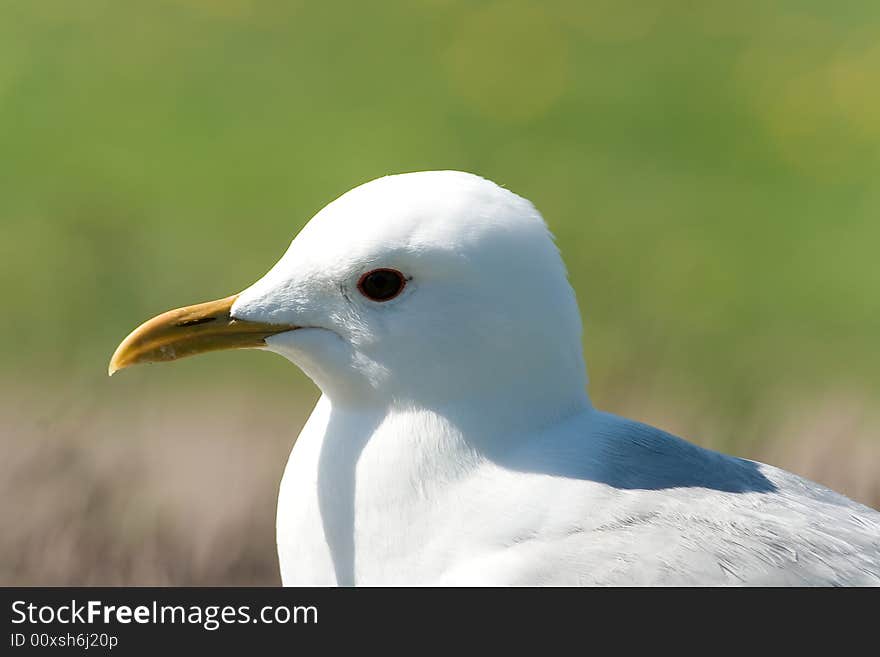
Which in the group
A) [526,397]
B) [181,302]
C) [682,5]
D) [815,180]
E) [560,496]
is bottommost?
[560,496]

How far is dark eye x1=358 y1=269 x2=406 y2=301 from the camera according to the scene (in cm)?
196

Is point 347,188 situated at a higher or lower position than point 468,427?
higher

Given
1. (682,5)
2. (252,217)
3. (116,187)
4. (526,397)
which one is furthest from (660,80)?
(526,397)

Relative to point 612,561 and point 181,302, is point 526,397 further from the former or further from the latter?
point 181,302

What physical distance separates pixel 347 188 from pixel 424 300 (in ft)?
11.7

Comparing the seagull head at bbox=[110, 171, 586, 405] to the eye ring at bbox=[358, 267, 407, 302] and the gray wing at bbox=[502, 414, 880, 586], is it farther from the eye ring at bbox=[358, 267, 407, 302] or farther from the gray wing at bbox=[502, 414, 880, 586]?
the gray wing at bbox=[502, 414, 880, 586]

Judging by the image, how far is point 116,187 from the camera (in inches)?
223

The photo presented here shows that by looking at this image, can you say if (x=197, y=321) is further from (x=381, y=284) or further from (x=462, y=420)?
(x=462, y=420)

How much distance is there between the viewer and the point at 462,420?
1981mm

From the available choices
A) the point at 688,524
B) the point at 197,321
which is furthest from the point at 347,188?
Result: the point at 688,524

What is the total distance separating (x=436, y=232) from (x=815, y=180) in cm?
428

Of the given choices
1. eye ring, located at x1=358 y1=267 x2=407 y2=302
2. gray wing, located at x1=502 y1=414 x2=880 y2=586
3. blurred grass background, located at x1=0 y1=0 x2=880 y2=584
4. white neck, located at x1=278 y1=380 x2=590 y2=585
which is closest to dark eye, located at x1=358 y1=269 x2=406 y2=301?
eye ring, located at x1=358 y1=267 x2=407 y2=302

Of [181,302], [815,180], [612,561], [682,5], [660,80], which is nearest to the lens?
[612,561]
